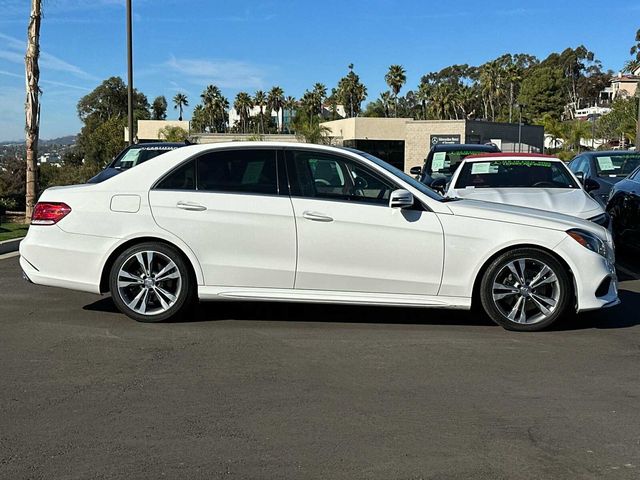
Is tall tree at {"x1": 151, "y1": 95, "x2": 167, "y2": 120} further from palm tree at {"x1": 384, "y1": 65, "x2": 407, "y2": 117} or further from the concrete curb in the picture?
the concrete curb

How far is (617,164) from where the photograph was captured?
44.0ft

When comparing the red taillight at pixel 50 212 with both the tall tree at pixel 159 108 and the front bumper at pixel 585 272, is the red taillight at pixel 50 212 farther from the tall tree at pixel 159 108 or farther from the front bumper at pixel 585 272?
the tall tree at pixel 159 108

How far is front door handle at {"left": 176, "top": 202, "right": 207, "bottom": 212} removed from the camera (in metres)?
6.27

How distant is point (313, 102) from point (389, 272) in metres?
80.8

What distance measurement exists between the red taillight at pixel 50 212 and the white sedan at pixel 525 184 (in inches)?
176

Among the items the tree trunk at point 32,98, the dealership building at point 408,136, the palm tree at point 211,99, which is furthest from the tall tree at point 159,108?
the tree trunk at point 32,98

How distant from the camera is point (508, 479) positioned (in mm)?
3396

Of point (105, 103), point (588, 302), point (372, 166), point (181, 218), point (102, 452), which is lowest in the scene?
point (102, 452)

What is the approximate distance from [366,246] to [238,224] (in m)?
1.12

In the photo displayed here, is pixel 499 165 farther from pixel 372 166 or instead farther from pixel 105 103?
pixel 105 103

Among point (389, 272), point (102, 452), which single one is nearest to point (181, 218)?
point (389, 272)

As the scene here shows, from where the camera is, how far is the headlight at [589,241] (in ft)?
20.0

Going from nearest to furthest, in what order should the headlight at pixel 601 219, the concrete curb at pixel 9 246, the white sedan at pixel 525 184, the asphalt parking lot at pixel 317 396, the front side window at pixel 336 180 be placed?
the asphalt parking lot at pixel 317 396 → the front side window at pixel 336 180 → the headlight at pixel 601 219 → the white sedan at pixel 525 184 → the concrete curb at pixel 9 246

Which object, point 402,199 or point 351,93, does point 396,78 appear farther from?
point 402,199
